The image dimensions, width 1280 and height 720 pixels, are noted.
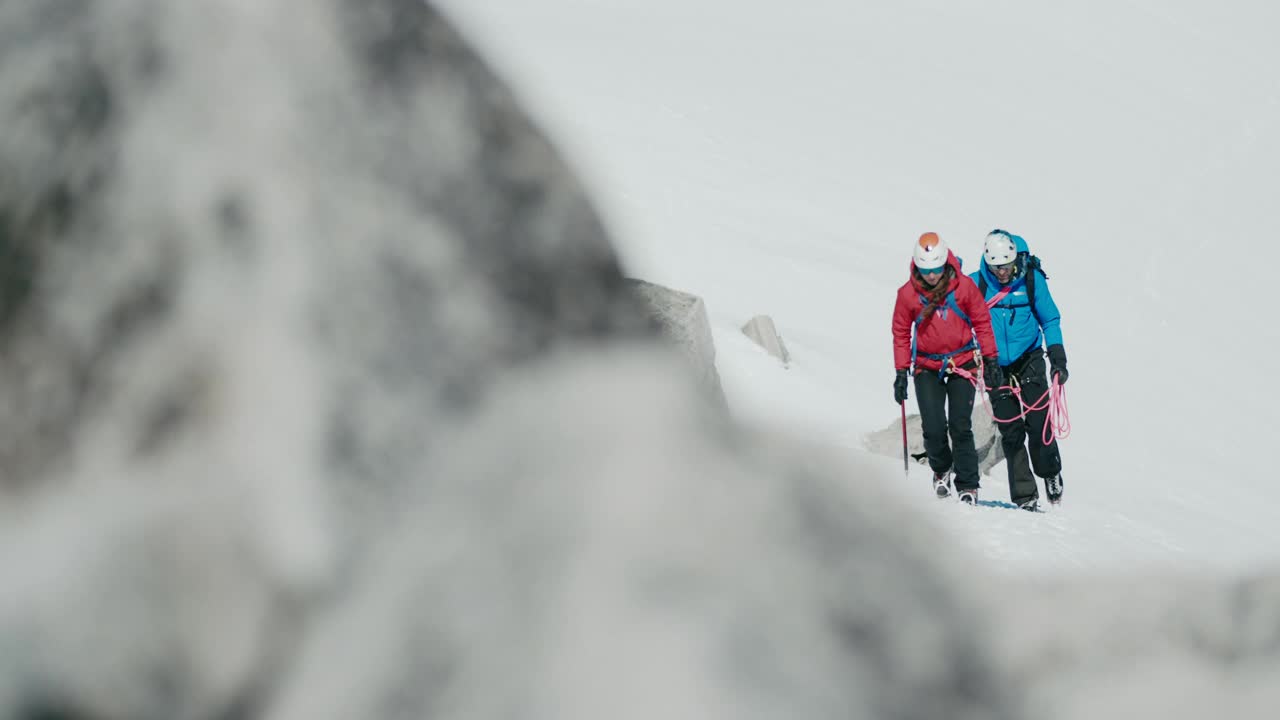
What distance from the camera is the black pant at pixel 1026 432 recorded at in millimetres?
8953

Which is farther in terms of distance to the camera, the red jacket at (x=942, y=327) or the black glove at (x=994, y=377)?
the black glove at (x=994, y=377)

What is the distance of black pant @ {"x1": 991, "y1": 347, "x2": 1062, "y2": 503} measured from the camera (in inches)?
352

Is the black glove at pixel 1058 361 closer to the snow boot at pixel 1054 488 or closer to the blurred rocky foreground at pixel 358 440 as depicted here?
the snow boot at pixel 1054 488

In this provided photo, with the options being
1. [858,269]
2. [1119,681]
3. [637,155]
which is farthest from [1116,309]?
[1119,681]

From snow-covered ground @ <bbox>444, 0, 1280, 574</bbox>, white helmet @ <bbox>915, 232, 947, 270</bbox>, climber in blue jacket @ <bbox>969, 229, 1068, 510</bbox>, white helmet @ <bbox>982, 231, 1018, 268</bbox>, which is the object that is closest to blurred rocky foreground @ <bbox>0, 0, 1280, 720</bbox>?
snow-covered ground @ <bbox>444, 0, 1280, 574</bbox>

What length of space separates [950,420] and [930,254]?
54.5 inches

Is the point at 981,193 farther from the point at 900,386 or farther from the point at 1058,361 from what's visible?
the point at 900,386

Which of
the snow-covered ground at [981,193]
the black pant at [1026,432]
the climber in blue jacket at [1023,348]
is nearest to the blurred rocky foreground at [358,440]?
the snow-covered ground at [981,193]

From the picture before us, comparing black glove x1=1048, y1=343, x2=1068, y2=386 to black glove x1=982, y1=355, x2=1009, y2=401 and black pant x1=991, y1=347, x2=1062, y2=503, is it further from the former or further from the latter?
black glove x1=982, y1=355, x2=1009, y2=401

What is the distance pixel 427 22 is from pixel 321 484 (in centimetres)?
93

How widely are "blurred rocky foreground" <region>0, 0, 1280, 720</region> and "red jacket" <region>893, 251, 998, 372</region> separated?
18.5 ft

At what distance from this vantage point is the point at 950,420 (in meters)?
8.27

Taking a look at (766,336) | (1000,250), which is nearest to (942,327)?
(1000,250)

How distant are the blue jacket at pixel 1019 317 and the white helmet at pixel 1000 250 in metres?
0.17
